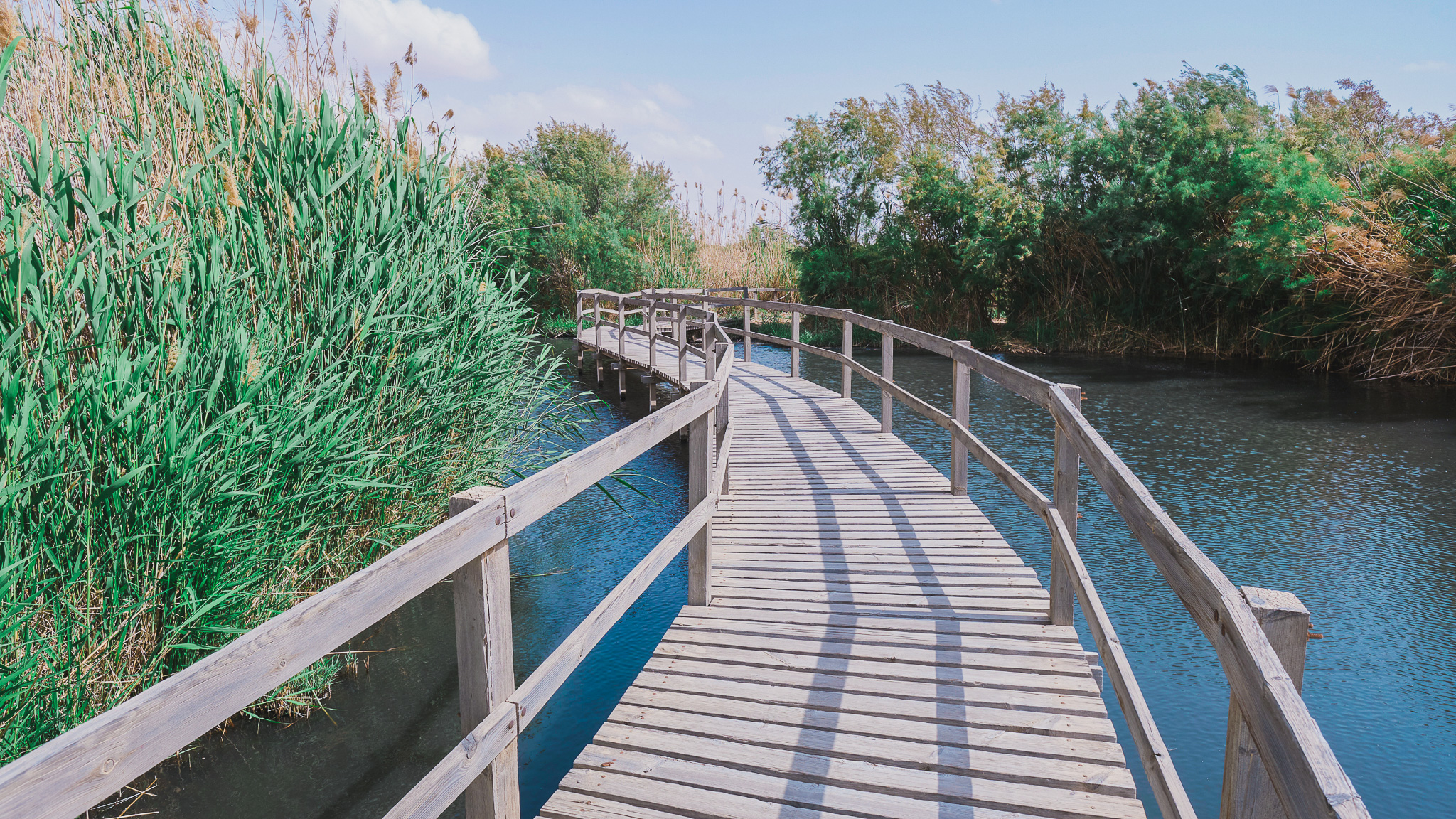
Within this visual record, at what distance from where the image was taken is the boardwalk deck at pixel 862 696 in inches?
101

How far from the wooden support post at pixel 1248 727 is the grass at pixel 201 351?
2.88m

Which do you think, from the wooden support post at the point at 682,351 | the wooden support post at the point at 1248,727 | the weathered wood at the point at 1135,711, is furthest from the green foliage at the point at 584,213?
the wooden support post at the point at 1248,727

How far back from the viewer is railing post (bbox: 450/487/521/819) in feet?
6.84

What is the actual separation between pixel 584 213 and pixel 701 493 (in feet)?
86.1

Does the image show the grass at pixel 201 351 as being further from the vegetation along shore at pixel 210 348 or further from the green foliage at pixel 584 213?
the green foliage at pixel 584 213

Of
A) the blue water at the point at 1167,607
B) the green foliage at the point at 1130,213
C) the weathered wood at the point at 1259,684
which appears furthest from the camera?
the green foliage at the point at 1130,213

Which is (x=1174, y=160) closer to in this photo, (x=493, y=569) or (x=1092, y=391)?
(x=1092, y=391)

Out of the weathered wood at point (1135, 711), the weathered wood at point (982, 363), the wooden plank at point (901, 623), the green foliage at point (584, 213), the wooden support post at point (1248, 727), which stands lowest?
the wooden plank at point (901, 623)

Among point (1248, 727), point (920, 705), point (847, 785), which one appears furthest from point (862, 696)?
point (1248, 727)

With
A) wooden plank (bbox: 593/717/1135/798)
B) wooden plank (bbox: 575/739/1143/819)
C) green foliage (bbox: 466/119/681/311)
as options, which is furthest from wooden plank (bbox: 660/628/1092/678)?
green foliage (bbox: 466/119/681/311)

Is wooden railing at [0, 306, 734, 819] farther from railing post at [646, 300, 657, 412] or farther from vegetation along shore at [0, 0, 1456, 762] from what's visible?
railing post at [646, 300, 657, 412]

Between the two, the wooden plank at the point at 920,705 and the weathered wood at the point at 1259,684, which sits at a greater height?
the weathered wood at the point at 1259,684

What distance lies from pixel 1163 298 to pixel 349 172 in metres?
17.2

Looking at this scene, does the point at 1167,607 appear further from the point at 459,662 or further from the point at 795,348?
the point at 795,348
